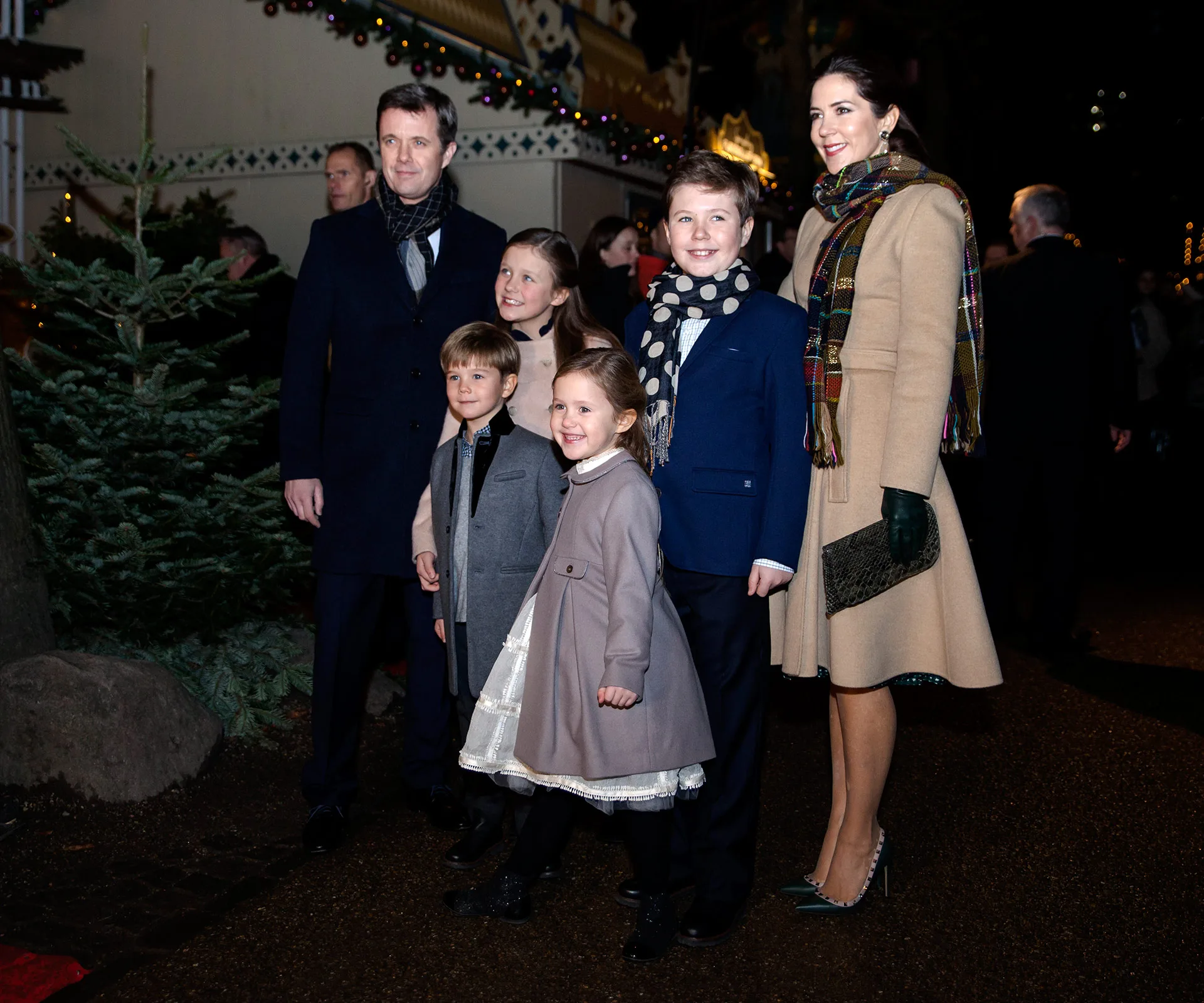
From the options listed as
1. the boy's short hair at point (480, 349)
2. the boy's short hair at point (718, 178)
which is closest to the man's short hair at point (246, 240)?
the boy's short hair at point (480, 349)

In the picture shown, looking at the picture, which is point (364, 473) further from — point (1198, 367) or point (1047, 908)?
point (1198, 367)

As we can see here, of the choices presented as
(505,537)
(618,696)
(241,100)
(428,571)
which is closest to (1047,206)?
(505,537)

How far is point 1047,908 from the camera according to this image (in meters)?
3.81

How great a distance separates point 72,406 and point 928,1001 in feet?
13.4

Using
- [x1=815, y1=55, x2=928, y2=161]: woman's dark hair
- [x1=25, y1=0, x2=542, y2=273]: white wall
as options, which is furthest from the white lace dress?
[x1=25, y1=0, x2=542, y2=273]: white wall

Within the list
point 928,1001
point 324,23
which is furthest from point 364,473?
point 324,23

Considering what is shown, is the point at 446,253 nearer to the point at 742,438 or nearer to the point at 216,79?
the point at 742,438

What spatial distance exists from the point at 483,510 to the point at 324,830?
4.09ft

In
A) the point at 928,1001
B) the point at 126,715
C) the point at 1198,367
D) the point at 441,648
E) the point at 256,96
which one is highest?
the point at 256,96

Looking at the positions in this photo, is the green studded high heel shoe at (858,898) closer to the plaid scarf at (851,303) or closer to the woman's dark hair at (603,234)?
the plaid scarf at (851,303)

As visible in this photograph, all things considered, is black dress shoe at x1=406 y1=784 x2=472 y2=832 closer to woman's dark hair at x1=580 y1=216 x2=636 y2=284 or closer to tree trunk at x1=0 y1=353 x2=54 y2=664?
tree trunk at x1=0 y1=353 x2=54 y2=664

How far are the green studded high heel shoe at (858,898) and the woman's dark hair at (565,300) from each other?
183 centimetres

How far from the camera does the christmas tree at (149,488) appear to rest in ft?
17.3

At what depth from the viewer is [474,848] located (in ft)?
13.6
